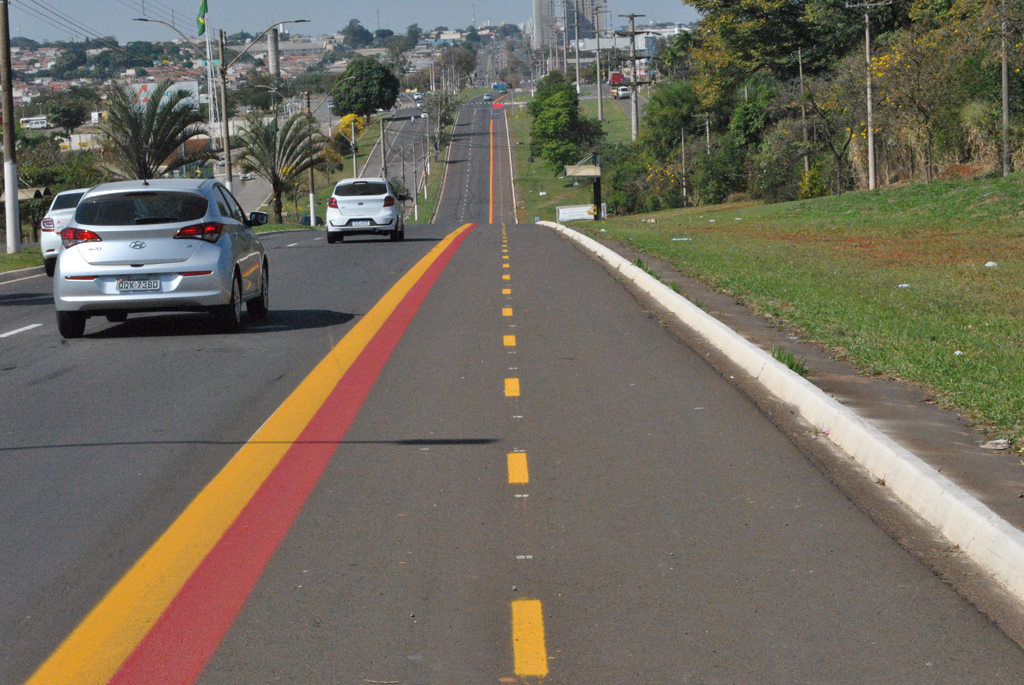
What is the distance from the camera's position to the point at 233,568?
5320mm

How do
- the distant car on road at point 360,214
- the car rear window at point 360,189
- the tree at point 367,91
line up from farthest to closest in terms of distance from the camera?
the tree at point 367,91 < the car rear window at point 360,189 < the distant car on road at point 360,214

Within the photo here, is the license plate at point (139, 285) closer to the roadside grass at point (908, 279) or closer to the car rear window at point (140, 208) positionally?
the car rear window at point (140, 208)

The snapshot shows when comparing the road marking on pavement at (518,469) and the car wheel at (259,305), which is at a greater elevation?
the car wheel at (259,305)

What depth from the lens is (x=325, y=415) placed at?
8.70 metres

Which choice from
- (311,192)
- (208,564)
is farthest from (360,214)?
(311,192)

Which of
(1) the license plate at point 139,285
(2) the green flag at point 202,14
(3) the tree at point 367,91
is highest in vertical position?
(3) the tree at point 367,91

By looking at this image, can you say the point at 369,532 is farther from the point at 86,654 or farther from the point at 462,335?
the point at 462,335

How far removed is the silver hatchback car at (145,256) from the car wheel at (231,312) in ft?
0.04

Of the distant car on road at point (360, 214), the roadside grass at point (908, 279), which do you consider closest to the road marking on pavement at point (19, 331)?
the roadside grass at point (908, 279)

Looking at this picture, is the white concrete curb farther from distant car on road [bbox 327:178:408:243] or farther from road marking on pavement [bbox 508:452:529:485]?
distant car on road [bbox 327:178:408:243]

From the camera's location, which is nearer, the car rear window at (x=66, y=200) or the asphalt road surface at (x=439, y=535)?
the asphalt road surface at (x=439, y=535)

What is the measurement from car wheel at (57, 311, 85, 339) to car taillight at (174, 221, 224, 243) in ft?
4.54

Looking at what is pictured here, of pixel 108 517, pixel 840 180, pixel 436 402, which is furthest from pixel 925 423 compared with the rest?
pixel 840 180

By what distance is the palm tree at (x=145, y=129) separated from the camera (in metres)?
43.2
